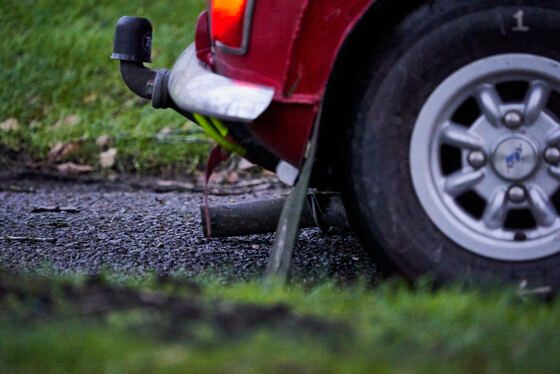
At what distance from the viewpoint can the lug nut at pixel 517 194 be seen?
2357 mm

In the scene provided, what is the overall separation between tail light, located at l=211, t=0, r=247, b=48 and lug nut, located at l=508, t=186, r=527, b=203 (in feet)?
3.38

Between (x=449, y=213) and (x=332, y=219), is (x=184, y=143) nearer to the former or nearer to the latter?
(x=332, y=219)

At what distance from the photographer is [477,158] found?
93.0 inches

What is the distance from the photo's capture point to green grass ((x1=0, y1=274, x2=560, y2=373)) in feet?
5.21

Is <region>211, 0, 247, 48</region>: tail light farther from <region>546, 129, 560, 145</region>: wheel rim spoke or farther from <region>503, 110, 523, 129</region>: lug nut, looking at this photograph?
<region>546, 129, 560, 145</region>: wheel rim spoke

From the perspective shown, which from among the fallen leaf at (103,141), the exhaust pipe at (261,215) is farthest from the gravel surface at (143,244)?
the fallen leaf at (103,141)

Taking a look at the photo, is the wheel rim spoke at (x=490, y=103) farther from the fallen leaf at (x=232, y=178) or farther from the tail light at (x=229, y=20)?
the fallen leaf at (x=232, y=178)

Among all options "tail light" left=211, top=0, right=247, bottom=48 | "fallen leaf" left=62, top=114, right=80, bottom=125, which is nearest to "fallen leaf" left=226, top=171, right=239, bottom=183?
"fallen leaf" left=62, top=114, right=80, bottom=125

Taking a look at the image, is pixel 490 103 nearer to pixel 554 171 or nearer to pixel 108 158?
pixel 554 171

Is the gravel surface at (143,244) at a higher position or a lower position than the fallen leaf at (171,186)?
higher

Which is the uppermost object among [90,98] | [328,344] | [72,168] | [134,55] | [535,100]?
[535,100]

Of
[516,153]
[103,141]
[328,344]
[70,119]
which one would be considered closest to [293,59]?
[516,153]

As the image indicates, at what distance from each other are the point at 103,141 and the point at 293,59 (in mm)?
3929

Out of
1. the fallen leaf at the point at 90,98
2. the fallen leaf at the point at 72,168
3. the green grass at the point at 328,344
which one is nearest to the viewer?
the green grass at the point at 328,344
